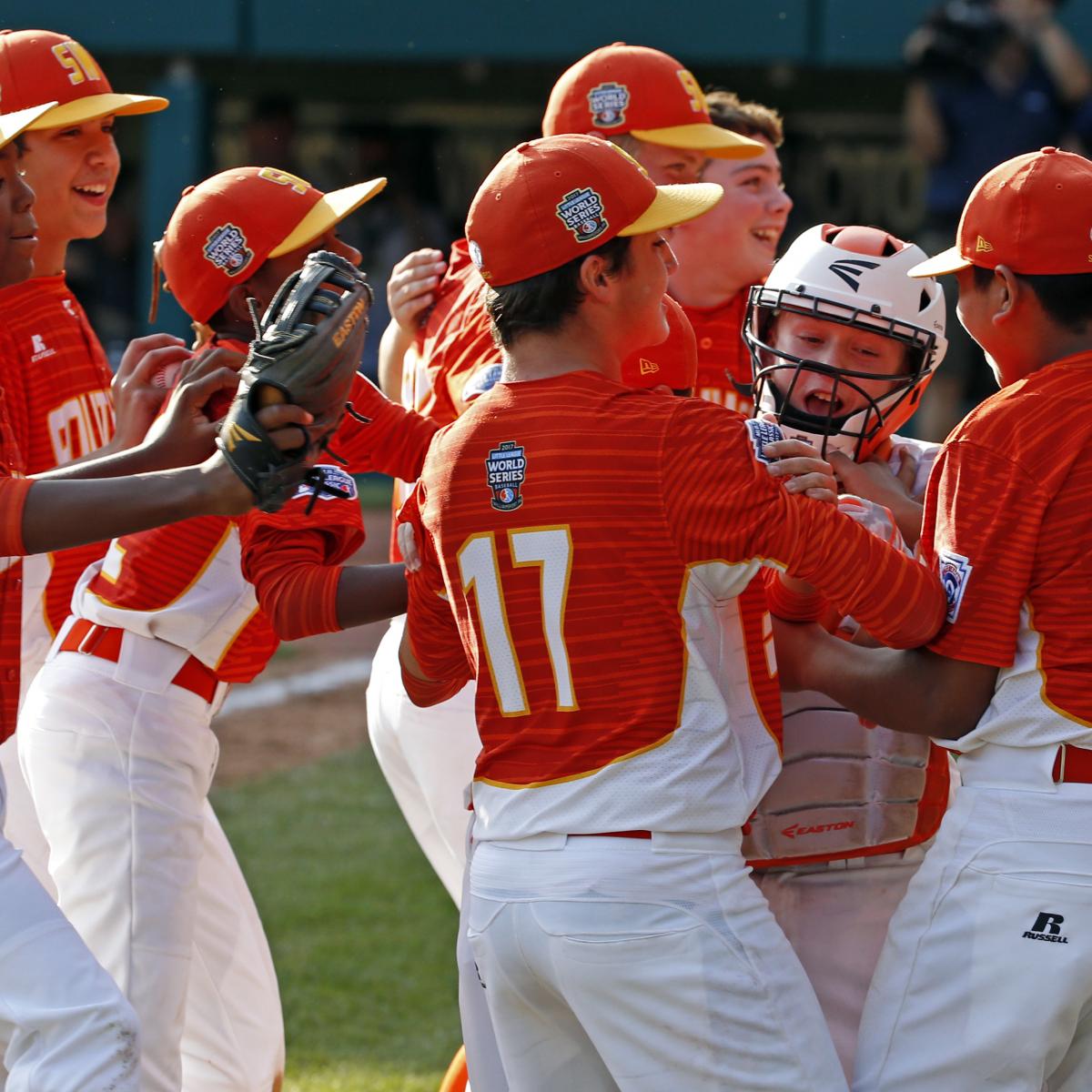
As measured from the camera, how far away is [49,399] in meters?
4.53

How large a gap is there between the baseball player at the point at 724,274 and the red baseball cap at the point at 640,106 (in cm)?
16

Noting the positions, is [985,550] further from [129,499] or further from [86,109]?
[86,109]

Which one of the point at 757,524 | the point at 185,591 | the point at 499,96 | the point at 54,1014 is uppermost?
the point at 757,524

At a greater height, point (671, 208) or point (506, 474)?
point (671, 208)

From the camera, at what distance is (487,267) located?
312 centimetres

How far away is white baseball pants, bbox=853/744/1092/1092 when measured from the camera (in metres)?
2.99

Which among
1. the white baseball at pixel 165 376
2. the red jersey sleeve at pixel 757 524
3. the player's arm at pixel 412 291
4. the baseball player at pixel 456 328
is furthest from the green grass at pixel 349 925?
the red jersey sleeve at pixel 757 524

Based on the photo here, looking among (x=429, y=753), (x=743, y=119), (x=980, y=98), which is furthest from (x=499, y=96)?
(x=429, y=753)

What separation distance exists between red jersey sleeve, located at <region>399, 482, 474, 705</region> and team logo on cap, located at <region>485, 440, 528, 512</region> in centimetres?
23

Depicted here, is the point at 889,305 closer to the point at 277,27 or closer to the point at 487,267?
the point at 487,267

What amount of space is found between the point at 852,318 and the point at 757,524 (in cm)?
83

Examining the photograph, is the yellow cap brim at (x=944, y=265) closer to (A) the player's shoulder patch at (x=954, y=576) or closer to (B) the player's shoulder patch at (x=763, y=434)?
(B) the player's shoulder patch at (x=763, y=434)

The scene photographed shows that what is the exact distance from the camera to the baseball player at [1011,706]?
3006mm

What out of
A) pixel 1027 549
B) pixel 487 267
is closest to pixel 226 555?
pixel 487 267
